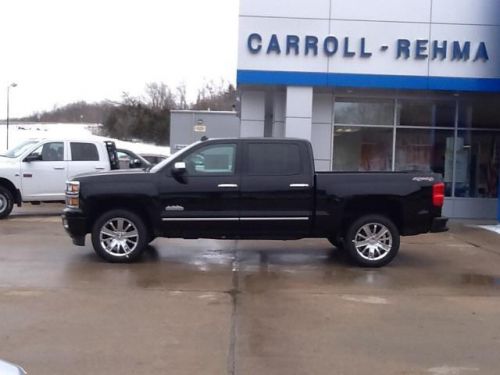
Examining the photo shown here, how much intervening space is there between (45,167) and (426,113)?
9639 millimetres

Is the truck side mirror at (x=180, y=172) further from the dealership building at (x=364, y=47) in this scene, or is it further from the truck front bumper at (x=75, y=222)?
the dealership building at (x=364, y=47)

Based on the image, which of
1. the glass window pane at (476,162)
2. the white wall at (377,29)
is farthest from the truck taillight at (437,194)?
the glass window pane at (476,162)

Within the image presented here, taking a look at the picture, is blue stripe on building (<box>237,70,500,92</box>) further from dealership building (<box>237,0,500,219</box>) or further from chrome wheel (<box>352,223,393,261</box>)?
chrome wheel (<box>352,223,393,261</box>)

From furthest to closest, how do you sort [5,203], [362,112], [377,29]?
[362,112] < [377,29] < [5,203]

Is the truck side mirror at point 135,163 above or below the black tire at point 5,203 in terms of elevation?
above

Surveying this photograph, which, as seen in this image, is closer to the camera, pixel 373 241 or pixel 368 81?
pixel 373 241

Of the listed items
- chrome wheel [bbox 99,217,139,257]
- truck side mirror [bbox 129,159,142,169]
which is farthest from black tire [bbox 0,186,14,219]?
chrome wheel [bbox 99,217,139,257]

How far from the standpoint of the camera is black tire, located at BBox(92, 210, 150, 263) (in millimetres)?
9594

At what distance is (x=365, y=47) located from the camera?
1592 cm

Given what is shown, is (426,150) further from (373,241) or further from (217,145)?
(217,145)

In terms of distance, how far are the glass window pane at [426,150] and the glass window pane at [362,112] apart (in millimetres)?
532

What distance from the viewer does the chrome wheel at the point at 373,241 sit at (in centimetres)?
982

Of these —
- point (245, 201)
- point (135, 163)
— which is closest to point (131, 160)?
point (135, 163)

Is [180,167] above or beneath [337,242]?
above
